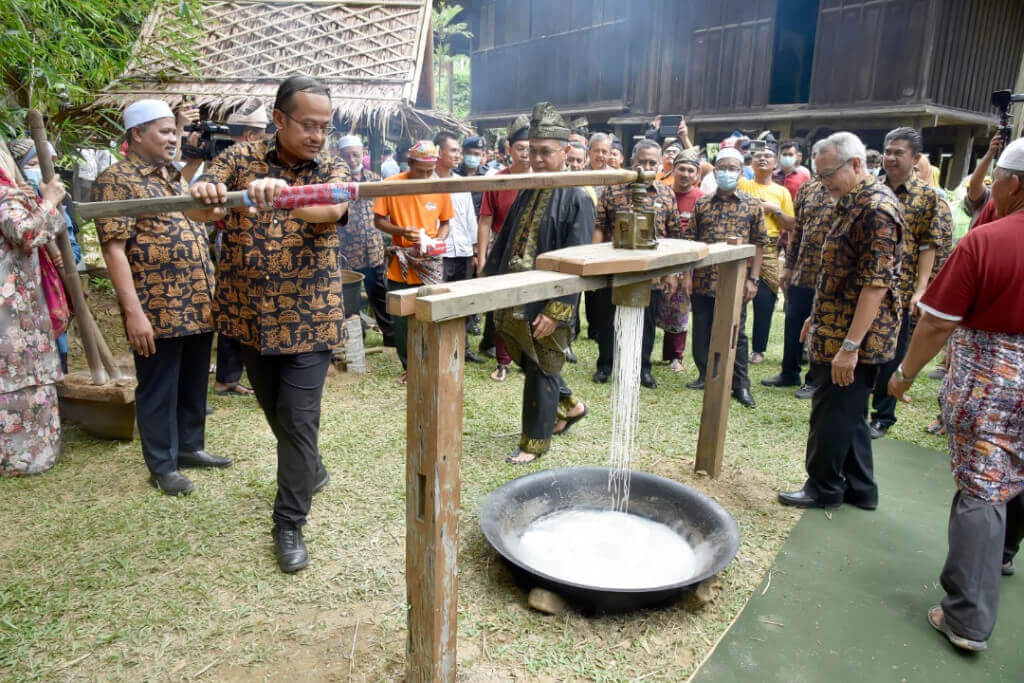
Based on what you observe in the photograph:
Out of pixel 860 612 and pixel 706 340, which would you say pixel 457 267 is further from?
pixel 860 612

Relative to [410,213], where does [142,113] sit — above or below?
above

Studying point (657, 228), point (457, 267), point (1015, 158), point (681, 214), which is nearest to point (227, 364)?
point (457, 267)

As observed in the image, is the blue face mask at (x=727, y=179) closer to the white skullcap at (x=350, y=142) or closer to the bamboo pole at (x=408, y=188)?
the bamboo pole at (x=408, y=188)

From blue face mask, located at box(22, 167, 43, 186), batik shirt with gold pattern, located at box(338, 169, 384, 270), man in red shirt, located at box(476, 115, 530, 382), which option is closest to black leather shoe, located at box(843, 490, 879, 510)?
man in red shirt, located at box(476, 115, 530, 382)

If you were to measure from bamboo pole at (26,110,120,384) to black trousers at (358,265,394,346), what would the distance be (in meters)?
2.53

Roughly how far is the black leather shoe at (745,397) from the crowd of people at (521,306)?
17 mm

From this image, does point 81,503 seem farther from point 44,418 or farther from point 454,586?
point 454,586

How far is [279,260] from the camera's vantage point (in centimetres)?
256

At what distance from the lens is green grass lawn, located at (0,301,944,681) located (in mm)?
2318

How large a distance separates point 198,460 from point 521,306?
205 cm

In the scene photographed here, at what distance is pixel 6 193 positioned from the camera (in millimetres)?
3150

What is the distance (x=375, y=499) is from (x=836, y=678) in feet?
7.26

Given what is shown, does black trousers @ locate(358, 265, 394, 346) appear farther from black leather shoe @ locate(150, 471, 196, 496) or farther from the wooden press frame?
the wooden press frame

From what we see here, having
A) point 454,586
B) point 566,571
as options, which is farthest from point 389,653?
point 566,571
